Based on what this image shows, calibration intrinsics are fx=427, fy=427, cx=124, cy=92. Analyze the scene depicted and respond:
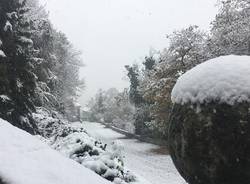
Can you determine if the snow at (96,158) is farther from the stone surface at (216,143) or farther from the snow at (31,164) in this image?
the snow at (31,164)

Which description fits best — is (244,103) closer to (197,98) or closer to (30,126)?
(197,98)

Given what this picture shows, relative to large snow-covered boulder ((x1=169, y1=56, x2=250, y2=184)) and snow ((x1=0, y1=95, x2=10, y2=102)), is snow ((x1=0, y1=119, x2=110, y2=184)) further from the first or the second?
snow ((x1=0, y1=95, x2=10, y2=102))

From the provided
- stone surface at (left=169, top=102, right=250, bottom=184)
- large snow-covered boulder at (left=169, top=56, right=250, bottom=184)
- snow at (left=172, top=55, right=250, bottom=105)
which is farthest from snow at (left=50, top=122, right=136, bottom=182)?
stone surface at (left=169, top=102, right=250, bottom=184)

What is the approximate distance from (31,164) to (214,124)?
2.25 metres

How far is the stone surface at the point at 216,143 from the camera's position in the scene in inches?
169

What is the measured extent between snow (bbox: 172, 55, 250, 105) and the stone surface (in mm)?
94

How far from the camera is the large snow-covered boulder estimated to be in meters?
4.31

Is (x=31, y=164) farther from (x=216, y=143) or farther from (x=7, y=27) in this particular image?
(x=7, y=27)

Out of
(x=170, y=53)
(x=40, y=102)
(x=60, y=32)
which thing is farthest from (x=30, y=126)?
(x=60, y=32)

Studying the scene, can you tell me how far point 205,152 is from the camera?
4.39 metres

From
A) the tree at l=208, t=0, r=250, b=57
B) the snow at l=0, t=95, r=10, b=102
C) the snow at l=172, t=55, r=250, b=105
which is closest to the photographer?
the snow at l=172, t=55, r=250, b=105

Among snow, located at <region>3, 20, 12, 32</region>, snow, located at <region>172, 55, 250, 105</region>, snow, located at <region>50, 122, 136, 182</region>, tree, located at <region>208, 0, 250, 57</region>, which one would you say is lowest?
snow, located at <region>50, 122, 136, 182</region>

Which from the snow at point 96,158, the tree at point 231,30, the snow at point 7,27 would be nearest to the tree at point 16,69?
the snow at point 7,27

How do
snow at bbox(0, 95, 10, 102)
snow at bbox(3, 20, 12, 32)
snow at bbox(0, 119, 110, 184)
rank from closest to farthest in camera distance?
snow at bbox(0, 119, 110, 184), snow at bbox(0, 95, 10, 102), snow at bbox(3, 20, 12, 32)
